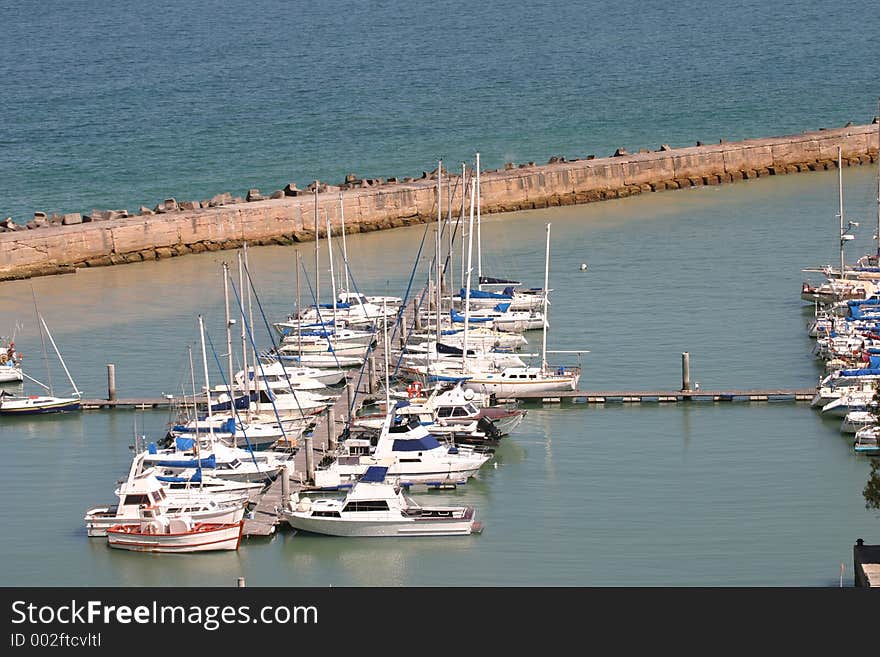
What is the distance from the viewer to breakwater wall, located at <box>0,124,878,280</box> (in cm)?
6275

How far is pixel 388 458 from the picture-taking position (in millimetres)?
36656

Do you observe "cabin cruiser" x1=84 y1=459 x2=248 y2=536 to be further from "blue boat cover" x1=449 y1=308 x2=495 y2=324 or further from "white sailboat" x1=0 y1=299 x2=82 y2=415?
"blue boat cover" x1=449 y1=308 x2=495 y2=324

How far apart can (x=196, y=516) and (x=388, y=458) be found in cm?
439

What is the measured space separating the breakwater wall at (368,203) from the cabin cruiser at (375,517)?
2219 centimetres

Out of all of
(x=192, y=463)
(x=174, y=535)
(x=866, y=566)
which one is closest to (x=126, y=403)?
(x=192, y=463)

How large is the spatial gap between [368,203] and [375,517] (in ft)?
117

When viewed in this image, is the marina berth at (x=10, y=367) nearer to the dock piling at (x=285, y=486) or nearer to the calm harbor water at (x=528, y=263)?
the calm harbor water at (x=528, y=263)

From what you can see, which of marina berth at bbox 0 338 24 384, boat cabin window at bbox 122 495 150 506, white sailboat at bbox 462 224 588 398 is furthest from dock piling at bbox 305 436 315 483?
marina berth at bbox 0 338 24 384

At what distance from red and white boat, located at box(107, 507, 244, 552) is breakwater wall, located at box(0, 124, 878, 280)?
910 inches

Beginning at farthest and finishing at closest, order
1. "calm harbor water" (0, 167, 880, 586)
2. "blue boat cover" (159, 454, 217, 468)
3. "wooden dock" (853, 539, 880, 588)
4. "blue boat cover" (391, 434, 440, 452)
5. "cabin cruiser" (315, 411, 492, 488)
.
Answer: "blue boat cover" (391, 434, 440, 452)
"blue boat cover" (159, 454, 217, 468)
"cabin cruiser" (315, 411, 492, 488)
"calm harbor water" (0, 167, 880, 586)
"wooden dock" (853, 539, 880, 588)

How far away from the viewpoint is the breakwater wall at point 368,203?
62.8 meters

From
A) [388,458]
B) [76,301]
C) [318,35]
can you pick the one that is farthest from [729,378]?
[318,35]

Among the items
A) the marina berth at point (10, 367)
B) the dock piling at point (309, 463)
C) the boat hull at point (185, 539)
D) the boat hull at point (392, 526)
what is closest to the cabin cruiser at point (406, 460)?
the dock piling at point (309, 463)

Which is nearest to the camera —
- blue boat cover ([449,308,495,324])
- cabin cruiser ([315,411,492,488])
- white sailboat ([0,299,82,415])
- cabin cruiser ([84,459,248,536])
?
cabin cruiser ([84,459,248,536])
